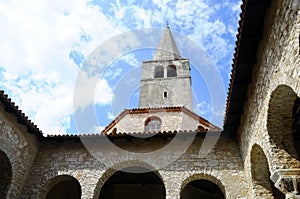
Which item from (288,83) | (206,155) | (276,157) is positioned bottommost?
(276,157)

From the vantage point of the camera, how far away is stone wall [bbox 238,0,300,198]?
491 centimetres

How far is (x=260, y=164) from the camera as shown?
829cm

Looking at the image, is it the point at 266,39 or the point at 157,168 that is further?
the point at 157,168

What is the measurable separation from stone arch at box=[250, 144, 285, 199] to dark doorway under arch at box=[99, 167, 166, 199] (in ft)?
15.7

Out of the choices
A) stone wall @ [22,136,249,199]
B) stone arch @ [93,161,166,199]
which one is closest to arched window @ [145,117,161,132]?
stone wall @ [22,136,249,199]

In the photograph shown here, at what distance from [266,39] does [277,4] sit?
36.3 inches

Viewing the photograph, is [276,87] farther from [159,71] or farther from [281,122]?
[159,71]

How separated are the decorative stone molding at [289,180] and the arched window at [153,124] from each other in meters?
10.2

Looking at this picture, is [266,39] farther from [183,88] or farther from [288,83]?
[183,88]

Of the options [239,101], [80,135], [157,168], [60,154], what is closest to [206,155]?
[157,168]

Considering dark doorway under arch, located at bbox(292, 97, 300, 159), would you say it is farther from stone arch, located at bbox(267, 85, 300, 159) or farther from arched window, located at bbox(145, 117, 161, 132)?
arched window, located at bbox(145, 117, 161, 132)

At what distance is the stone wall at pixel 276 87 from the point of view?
16.1 ft

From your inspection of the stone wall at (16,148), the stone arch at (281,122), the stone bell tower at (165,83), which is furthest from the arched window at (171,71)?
the stone arch at (281,122)

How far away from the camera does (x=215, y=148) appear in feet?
32.3
